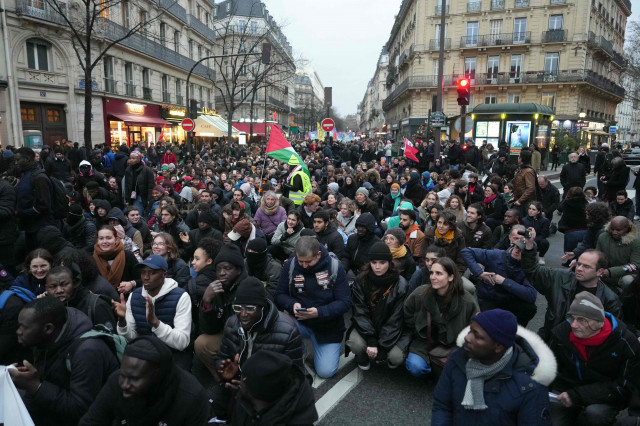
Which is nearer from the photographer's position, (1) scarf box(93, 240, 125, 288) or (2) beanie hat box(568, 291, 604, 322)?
(2) beanie hat box(568, 291, 604, 322)

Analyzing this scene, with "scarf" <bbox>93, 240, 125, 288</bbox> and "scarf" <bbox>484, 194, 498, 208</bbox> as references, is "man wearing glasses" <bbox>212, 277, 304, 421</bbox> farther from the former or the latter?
"scarf" <bbox>484, 194, 498, 208</bbox>

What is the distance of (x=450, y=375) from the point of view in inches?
106

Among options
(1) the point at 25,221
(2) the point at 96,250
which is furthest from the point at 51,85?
(2) the point at 96,250

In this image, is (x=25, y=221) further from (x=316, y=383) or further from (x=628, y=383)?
(x=628, y=383)

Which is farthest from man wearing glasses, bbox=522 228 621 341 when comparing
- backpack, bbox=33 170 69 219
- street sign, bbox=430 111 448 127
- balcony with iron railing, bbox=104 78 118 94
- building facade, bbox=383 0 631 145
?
building facade, bbox=383 0 631 145

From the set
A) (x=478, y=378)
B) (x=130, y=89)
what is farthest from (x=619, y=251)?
(x=130, y=89)

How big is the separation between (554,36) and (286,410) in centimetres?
4978

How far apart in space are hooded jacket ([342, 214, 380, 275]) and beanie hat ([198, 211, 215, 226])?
2285 mm

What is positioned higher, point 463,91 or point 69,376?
point 463,91

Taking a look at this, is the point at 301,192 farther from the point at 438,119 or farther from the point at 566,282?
the point at 566,282

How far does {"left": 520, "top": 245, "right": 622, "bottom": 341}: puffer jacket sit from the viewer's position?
13.0 ft

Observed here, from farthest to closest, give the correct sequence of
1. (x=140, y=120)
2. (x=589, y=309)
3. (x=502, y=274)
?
1. (x=140, y=120)
2. (x=502, y=274)
3. (x=589, y=309)

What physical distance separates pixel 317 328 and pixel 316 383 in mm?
556

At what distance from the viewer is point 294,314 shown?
4.57 metres
